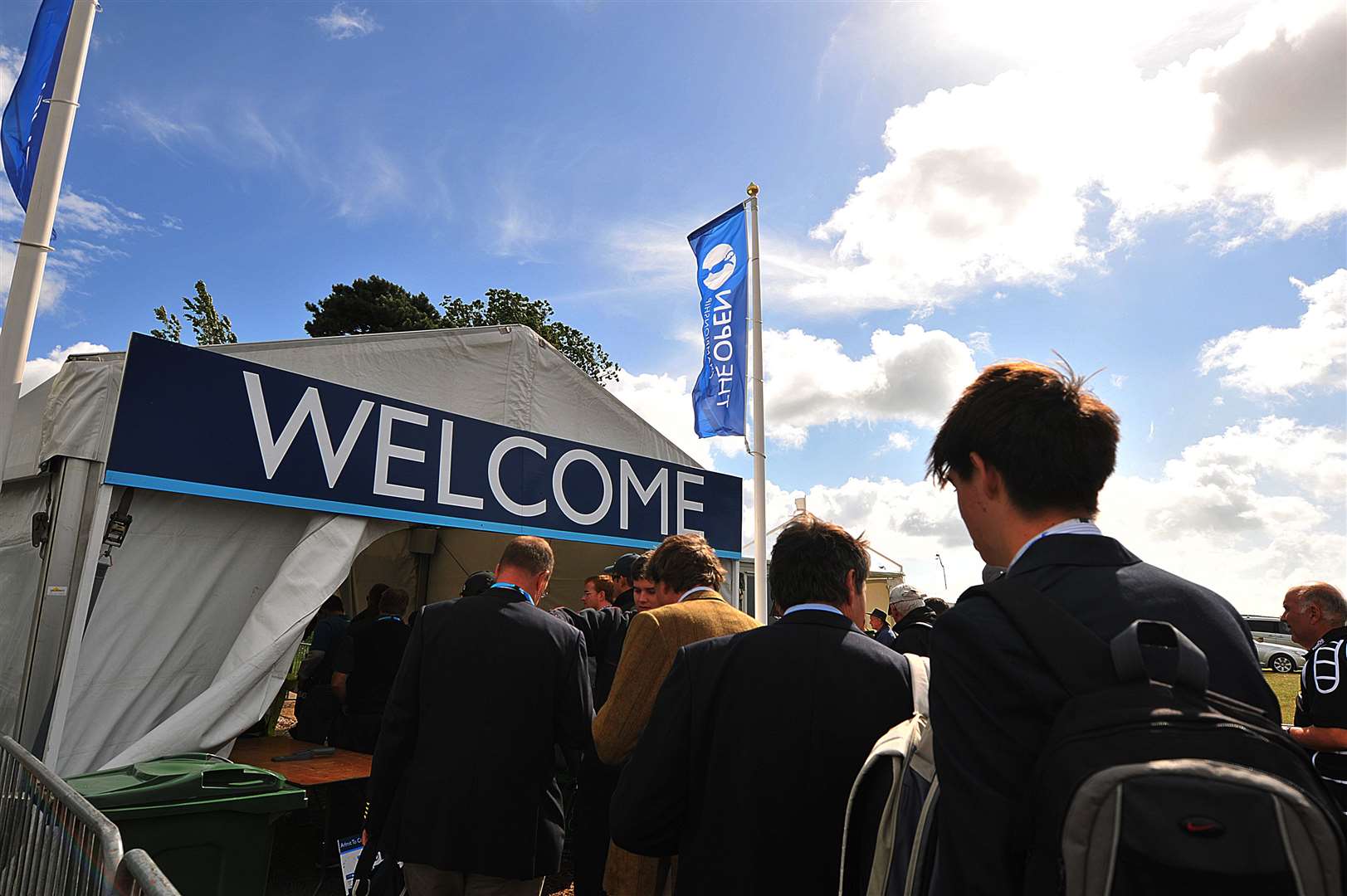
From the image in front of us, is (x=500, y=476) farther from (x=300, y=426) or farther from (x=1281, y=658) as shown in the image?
(x=1281, y=658)

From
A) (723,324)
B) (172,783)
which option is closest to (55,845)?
(172,783)

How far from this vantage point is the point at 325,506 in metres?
4.98

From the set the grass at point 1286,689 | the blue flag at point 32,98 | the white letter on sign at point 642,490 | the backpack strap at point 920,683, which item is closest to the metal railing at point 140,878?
the backpack strap at point 920,683

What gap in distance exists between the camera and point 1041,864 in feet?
3.10

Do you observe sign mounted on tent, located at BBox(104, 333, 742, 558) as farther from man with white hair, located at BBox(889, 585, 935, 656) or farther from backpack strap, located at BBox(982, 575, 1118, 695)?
backpack strap, located at BBox(982, 575, 1118, 695)

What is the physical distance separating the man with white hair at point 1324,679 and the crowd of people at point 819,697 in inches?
0.4

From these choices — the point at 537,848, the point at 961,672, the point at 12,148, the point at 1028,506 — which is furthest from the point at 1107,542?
the point at 12,148

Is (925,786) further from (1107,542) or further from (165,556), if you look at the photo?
(165,556)

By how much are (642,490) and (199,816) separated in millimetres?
4383

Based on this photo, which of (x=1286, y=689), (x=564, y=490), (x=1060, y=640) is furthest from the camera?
(x=1286, y=689)

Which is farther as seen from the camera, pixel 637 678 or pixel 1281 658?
pixel 1281 658

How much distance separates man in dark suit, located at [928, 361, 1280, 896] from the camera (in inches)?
39.2

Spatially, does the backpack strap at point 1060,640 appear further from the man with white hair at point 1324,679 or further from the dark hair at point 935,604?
the dark hair at point 935,604

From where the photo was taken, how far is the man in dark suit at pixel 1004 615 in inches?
39.2
